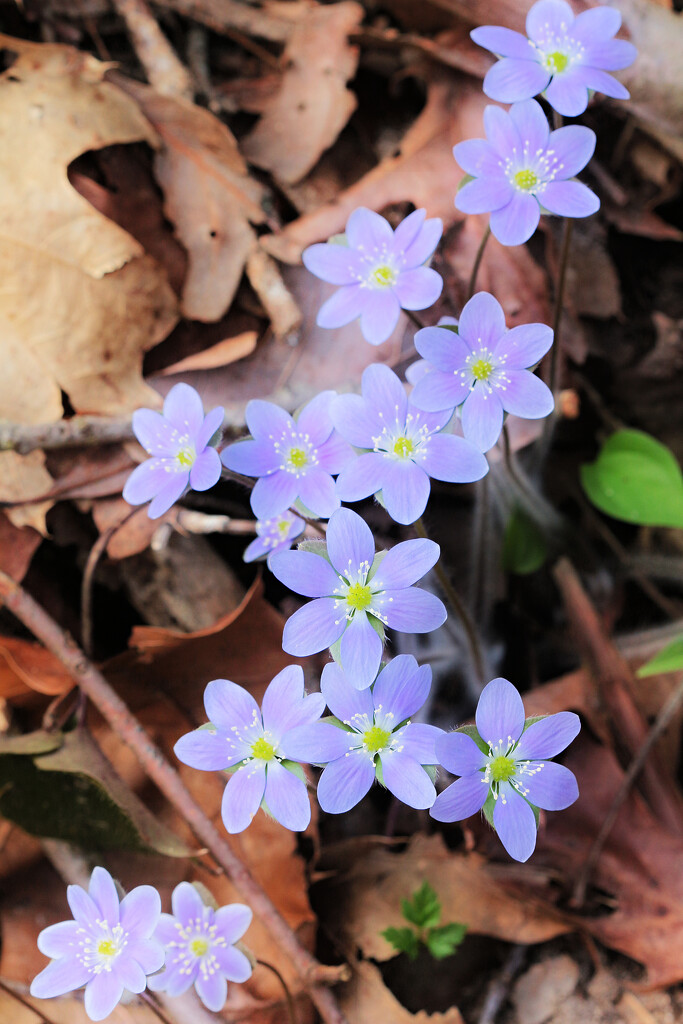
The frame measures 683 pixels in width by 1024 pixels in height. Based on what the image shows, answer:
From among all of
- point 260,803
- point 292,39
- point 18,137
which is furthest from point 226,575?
point 292,39

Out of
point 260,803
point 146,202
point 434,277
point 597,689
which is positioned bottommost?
point 597,689

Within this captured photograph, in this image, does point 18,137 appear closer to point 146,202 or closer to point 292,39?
point 146,202

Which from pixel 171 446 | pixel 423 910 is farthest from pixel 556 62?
pixel 423 910

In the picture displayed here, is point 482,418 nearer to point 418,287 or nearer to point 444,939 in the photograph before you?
point 418,287

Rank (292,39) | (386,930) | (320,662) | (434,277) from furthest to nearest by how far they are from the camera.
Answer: (292,39)
(320,662)
(386,930)
(434,277)

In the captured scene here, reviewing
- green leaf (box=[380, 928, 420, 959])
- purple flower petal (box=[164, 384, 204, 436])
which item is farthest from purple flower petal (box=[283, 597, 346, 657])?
green leaf (box=[380, 928, 420, 959])

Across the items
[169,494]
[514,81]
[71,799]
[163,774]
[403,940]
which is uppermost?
[514,81]
